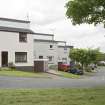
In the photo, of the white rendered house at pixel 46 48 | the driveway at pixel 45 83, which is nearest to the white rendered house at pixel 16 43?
the white rendered house at pixel 46 48

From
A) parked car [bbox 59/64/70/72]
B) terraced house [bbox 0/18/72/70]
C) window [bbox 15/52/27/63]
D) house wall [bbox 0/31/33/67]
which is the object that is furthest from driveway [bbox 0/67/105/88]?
parked car [bbox 59/64/70/72]

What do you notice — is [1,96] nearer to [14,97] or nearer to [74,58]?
[14,97]

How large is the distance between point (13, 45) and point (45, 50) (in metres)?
19.4

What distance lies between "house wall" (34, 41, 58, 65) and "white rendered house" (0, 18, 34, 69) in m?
14.0

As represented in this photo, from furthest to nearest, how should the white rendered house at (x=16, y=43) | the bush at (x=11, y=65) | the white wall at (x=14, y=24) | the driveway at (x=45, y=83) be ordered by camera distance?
the white wall at (x=14, y=24) → the white rendered house at (x=16, y=43) → the bush at (x=11, y=65) → the driveway at (x=45, y=83)

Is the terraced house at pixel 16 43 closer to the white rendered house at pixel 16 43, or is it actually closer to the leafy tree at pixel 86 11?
the white rendered house at pixel 16 43

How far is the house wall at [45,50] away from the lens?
69369 mm

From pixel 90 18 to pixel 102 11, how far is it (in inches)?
44.3

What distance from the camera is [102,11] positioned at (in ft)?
62.5

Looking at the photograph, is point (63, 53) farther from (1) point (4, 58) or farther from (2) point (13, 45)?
(1) point (4, 58)

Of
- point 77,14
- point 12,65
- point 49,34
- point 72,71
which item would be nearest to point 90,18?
point 77,14

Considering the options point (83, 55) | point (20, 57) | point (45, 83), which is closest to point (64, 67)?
point (83, 55)

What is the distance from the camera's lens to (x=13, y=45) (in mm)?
52312

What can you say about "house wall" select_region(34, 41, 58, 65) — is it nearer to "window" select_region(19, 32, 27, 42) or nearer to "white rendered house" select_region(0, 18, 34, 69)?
"white rendered house" select_region(0, 18, 34, 69)
